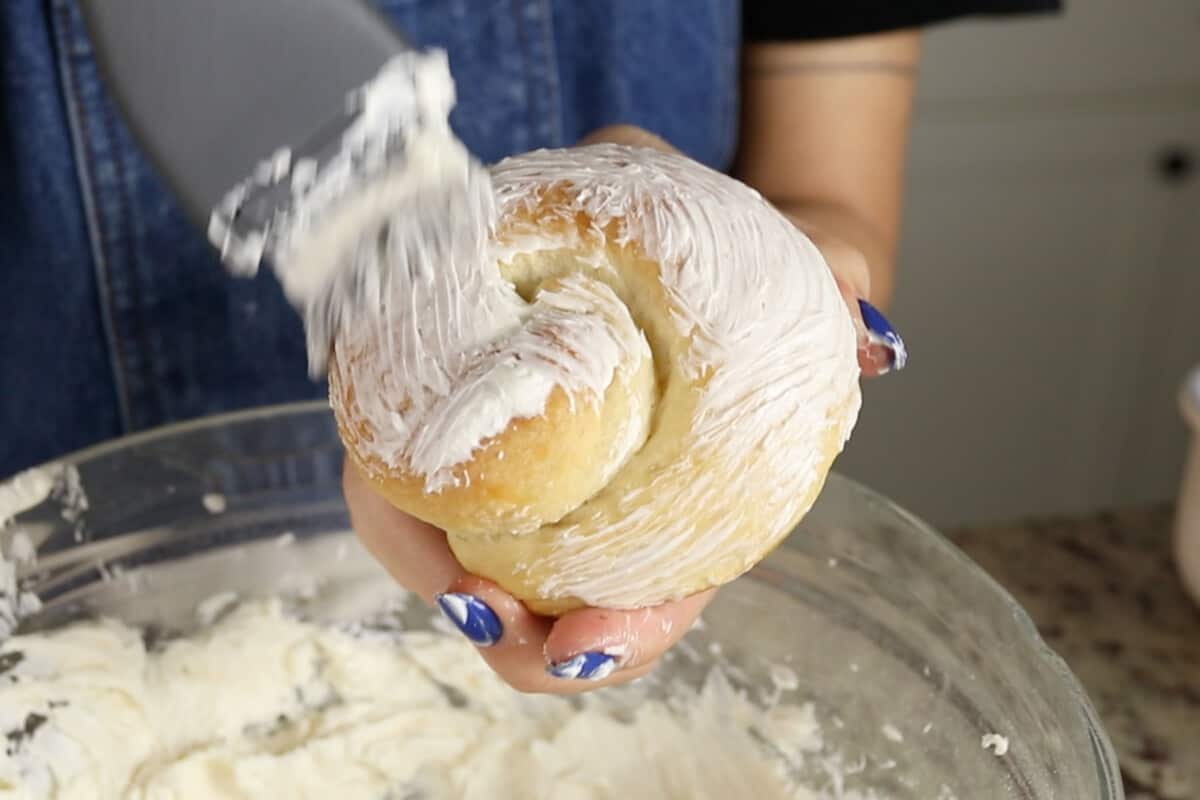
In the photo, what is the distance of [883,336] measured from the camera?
0.56 m

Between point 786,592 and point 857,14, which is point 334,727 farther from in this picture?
point 857,14

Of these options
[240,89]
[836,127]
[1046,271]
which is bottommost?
[1046,271]

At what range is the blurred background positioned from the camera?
1402 millimetres

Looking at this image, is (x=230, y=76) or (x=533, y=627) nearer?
(x=230, y=76)

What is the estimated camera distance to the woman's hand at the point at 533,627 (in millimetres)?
490

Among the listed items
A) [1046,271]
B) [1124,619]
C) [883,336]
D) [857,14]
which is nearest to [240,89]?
[883,336]

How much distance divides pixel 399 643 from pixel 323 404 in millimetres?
177

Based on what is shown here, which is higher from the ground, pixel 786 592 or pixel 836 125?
pixel 836 125

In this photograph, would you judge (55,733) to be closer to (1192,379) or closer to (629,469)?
(629,469)

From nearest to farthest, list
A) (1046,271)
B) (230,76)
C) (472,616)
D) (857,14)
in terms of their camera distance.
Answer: (230,76) < (472,616) < (857,14) < (1046,271)

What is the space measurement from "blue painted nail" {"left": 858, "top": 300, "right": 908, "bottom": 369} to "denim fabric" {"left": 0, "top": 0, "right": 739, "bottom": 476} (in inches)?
14.1

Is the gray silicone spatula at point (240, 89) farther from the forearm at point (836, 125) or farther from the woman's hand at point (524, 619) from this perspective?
the forearm at point (836, 125)

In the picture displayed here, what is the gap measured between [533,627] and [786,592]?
0.26 meters

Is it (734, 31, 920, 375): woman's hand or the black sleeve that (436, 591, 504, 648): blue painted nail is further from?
the black sleeve
